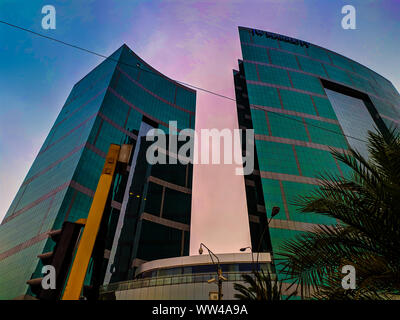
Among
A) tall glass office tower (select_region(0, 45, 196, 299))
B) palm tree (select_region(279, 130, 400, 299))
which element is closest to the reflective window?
tall glass office tower (select_region(0, 45, 196, 299))

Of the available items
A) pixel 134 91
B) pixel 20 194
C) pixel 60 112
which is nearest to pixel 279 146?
pixel 134 91

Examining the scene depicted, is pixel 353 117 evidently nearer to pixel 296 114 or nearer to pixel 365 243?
pixel 296 114

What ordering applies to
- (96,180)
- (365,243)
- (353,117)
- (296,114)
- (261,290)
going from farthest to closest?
(353,117)
(296,114)
(96,180)
(261,290)
(365,243)

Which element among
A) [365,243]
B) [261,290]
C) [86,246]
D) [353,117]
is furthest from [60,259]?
[353,117]

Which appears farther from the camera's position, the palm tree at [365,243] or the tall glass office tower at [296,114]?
the tall glass office tower at [296,114]

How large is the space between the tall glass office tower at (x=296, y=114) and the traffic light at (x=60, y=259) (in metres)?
32.9

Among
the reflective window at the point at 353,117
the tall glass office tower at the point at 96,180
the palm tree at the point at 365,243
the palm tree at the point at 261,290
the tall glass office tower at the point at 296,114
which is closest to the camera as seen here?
the palm tree at the point at 365,243

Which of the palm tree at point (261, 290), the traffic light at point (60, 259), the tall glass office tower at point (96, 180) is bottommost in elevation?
the traffic light at point (60, 259)

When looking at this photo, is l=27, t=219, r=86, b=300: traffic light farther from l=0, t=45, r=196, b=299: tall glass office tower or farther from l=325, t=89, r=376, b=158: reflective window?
l=325, t=89, r=376, b=158: reflective window

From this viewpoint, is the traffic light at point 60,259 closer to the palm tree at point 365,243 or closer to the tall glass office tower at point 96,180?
the palm tree at point 365,243

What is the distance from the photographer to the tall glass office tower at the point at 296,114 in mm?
39288

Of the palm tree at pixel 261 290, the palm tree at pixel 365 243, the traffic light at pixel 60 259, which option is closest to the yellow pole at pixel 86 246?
the traffic light at pixel 60 259

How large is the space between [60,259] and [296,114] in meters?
52.9

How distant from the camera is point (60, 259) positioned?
2.68 m
